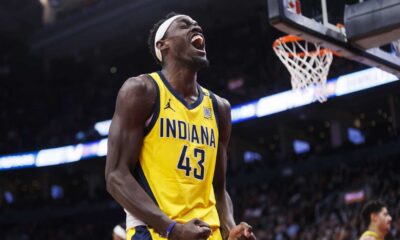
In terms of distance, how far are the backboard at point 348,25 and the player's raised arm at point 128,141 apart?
2.72 meters

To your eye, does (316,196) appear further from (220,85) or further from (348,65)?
(220,85)

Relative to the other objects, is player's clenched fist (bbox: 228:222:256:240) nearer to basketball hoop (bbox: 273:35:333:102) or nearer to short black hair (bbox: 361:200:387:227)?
short black hair (bbox: 361:200:387:227)

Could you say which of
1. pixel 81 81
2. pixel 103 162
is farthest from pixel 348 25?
pixel 81 81

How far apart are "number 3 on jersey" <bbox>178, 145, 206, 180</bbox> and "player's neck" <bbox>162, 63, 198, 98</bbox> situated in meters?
0.24

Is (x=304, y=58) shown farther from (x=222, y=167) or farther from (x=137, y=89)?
(x=137, y=89)

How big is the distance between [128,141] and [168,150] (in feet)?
0.51

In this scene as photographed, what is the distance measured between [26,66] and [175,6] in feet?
30.2

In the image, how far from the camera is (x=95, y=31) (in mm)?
22578

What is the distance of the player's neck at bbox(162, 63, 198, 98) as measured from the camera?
2.58 meters

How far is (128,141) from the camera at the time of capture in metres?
2.41

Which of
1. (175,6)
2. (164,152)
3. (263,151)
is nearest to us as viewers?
(164,152)

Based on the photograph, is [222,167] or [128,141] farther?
[222,167]

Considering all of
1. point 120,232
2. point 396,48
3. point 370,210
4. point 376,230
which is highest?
point 396,48

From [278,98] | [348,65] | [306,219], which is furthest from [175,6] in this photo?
[306,219]
